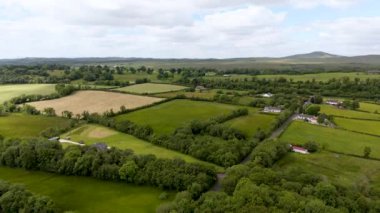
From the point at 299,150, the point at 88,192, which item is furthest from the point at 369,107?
the point at 88,192

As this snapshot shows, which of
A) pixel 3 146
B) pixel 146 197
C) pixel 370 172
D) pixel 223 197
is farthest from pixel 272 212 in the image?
pixel 3 146

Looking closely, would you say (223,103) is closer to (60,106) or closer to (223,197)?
(60,106)

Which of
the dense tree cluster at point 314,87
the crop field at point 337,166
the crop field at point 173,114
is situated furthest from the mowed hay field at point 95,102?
the crop field at point 337,166

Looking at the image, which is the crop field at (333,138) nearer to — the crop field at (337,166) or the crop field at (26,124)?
the crop field at (337,166)

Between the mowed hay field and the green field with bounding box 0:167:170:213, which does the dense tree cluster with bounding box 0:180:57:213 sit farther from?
the mowed hay field

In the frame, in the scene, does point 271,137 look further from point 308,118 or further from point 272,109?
point 272,109
